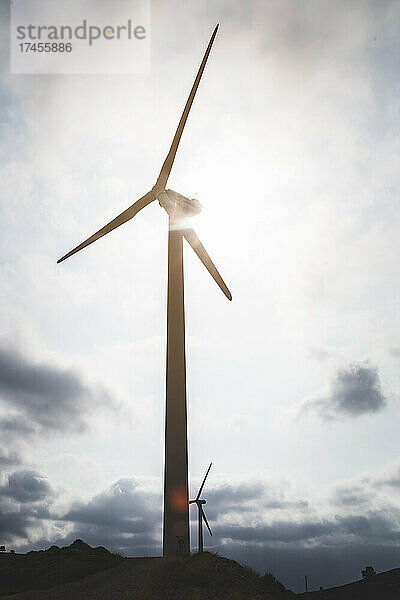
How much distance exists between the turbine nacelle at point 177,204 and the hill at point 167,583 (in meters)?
28.9

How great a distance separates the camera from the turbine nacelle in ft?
160

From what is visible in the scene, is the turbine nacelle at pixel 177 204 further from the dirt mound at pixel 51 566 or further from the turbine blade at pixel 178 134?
the dirt mound at pixel 51 566

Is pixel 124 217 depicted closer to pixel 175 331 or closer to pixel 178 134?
pixel 178 134

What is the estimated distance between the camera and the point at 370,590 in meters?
68.0

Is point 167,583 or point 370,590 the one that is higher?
point 167,583

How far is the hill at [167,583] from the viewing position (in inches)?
1363

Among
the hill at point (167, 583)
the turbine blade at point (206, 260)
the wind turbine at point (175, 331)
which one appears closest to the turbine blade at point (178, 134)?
the wind turbine at point (175, 331)

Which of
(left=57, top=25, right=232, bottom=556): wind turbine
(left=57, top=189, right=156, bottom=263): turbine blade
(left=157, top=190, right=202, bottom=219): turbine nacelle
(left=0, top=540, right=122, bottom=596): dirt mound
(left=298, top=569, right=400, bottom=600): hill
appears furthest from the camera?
(left=298, top=569, right=400, bottom=600): hill

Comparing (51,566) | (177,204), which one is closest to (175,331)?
(177,204)

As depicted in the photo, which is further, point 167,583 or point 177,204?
point 177,204

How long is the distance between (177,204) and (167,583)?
3088 centimetres

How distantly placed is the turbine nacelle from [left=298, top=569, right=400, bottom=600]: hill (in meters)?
47.3

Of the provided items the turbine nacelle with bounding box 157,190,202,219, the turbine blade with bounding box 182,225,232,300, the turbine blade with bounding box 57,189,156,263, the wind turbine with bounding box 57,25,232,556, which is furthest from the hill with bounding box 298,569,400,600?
the turbine blade with bounding box 57,189,156,263

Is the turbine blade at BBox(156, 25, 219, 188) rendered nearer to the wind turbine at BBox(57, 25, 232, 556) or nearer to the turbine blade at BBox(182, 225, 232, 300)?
the wind turbine at BBox(57, 25, 232, 556)
